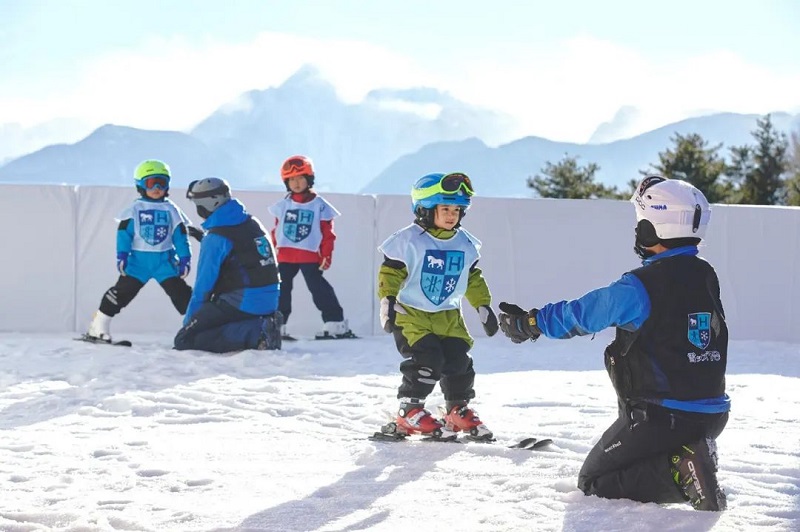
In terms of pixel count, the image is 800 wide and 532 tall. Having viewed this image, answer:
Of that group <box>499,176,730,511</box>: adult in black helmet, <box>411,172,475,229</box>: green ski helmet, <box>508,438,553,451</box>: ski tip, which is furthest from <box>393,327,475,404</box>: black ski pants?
<box>499,176,730,511</box>: adult in black helmet

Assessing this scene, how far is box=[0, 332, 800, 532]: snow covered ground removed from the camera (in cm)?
400

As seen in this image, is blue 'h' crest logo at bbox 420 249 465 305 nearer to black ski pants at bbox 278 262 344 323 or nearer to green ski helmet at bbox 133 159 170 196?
green ski helmet at bbox 133 159 170 196

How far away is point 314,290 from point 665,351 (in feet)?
21.0

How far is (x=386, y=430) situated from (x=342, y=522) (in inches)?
65.5

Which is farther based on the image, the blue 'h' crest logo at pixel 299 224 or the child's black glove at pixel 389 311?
the blue 'h' crest logo at pixel 299 224

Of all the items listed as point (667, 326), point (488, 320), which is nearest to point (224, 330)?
point (488, 320)

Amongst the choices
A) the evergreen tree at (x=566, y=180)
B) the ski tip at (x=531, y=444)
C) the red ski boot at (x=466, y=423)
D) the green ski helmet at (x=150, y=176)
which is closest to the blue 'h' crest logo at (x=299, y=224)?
the green ski helmet at (x=150, y=176)

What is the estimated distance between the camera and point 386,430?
5.60 metres

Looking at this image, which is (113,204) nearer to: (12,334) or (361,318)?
(12,334)

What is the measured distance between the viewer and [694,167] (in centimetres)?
3206

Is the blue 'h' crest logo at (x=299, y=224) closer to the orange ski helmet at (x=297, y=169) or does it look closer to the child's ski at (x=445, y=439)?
the orange ski helmet at (x=297, y=169)

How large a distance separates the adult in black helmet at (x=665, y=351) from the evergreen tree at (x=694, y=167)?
28.2 meters

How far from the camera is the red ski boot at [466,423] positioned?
551cm

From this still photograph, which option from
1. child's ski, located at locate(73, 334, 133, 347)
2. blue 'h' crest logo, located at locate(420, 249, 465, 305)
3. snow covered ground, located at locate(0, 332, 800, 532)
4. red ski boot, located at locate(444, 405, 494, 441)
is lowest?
snow covered ground, located at locate(0, 332, 800, 532)
